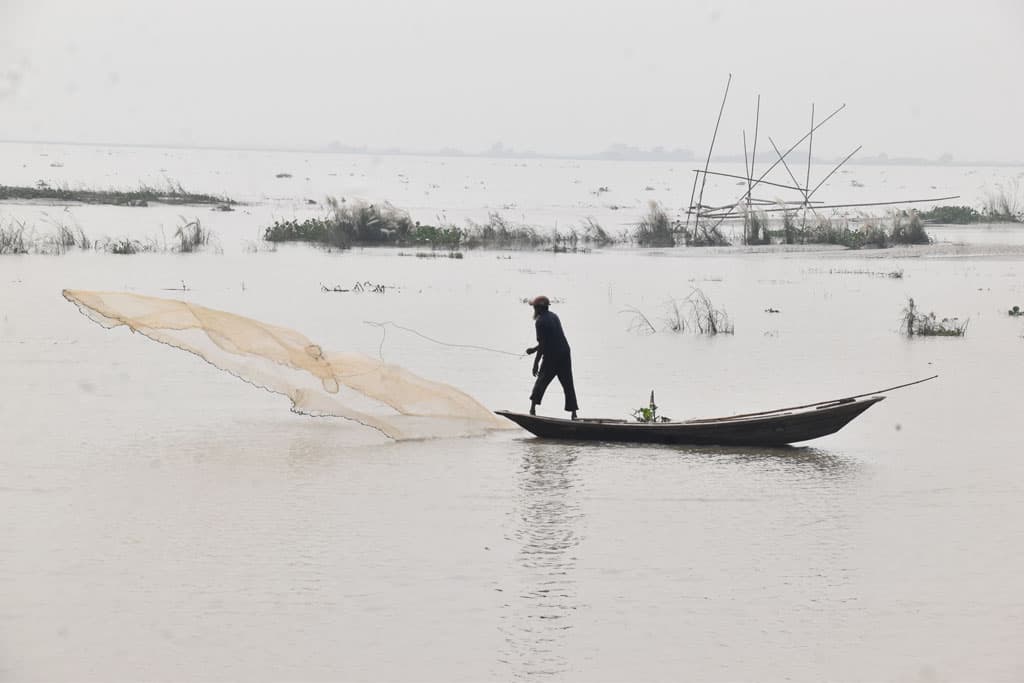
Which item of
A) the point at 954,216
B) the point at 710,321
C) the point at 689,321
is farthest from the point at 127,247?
the point at 954,216

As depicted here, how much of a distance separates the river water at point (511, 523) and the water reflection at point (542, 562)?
0.03 m

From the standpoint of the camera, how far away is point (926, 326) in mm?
23266

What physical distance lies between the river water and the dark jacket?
3.23ft

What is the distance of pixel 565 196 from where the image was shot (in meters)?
81.9

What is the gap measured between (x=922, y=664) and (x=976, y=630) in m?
0.81

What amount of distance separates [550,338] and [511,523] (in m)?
3.54

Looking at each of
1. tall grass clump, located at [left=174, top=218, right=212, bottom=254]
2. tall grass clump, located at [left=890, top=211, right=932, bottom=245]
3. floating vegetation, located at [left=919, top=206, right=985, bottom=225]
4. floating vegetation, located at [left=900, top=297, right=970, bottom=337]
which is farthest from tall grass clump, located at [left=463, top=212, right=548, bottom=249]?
floating vegetation, located at [left=919, top=206, right=985, bottom=225]

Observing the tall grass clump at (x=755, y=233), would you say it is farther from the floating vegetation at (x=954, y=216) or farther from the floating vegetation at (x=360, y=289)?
the floating vegetation at (x=360, y=289)

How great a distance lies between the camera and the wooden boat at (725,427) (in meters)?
13.3

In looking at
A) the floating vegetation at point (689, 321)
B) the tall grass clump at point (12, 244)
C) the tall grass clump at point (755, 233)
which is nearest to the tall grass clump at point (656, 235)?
the tall grass clump at point (755, 233)

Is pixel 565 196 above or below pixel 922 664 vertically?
above

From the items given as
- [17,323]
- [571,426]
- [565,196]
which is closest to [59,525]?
[571,426]

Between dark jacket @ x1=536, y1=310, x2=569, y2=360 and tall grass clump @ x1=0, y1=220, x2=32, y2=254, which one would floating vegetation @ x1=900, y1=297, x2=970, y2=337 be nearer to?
dark jacket @ x1=536, y1=310, x2=569, y2=360

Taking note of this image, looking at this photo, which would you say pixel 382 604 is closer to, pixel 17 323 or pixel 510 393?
pixel 510 393
